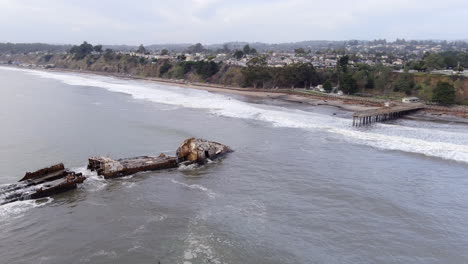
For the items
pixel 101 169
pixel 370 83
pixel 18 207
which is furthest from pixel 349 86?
pixel 18 207

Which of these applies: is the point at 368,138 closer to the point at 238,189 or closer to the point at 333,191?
the point at 333,191

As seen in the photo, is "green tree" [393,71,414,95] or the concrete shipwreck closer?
the concrete shipwreck

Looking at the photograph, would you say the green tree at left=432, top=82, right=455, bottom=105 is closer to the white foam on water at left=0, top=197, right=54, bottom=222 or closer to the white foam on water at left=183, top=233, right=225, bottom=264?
the white foam on water at left=183, top=233, right=225, bottom=264

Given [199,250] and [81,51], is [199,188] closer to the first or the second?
[199,250]

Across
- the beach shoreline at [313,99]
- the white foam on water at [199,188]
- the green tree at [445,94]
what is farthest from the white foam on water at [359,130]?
the white foam on water at [199,188]

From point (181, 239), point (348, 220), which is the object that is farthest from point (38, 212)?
point (348, 220)

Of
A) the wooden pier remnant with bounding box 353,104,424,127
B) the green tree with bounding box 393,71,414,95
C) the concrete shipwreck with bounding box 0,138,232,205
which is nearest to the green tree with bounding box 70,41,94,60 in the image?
the green tree with bounding box 393,71,414,95
